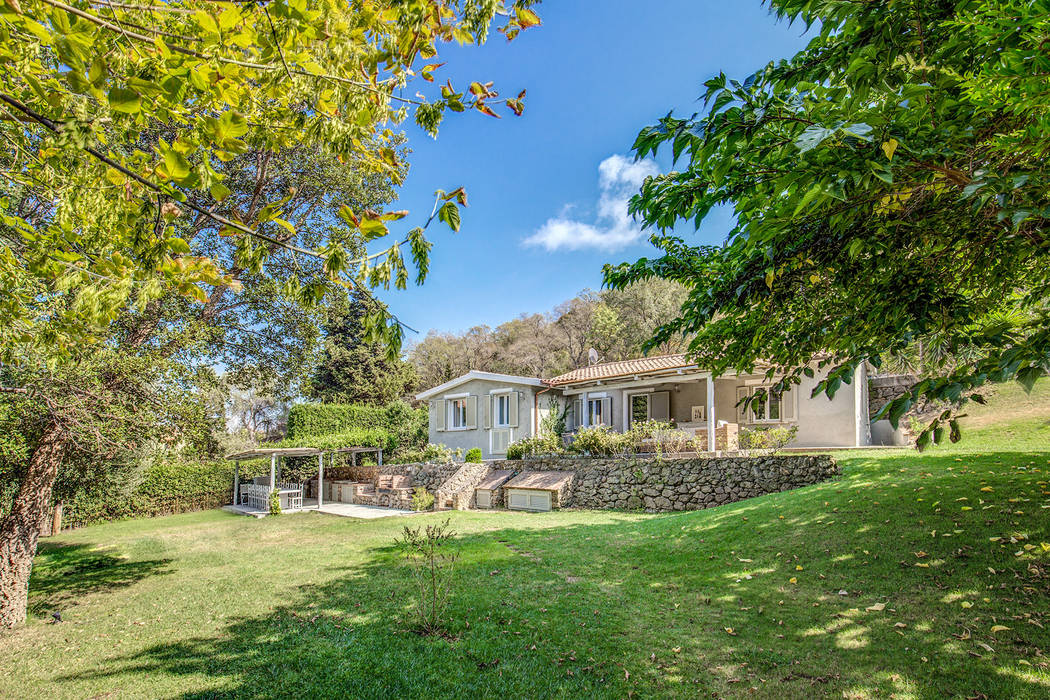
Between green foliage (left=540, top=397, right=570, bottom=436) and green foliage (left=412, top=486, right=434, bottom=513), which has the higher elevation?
green foliage (left=540, top=397, right=570, bottom=436)

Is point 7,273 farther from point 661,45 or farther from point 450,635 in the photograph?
point 661,45

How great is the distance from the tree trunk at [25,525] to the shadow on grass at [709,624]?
3426mm

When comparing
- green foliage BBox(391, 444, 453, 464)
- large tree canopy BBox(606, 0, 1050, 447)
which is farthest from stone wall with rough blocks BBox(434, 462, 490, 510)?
large tree canopy BBox(606, 0, 1050, 447)

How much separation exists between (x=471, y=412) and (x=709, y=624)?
1865cm

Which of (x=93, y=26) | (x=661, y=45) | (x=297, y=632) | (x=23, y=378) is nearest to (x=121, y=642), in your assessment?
(x=297, y=632)

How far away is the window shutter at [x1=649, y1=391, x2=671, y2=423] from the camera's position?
19.8m

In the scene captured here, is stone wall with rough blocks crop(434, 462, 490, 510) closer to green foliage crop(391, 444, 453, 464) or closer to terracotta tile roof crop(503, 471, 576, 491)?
terracotta tile roof crop(503, 471, 576, 491)

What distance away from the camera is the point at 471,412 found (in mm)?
23453

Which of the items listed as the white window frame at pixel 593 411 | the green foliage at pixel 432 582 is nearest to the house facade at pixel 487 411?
the white window frame at pixel 593 411

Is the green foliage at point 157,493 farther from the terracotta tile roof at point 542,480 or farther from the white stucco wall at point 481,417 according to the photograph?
the terracotta tile roof at point 542,480

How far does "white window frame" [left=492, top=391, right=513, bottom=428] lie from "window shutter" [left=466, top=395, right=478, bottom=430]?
3.70 ft

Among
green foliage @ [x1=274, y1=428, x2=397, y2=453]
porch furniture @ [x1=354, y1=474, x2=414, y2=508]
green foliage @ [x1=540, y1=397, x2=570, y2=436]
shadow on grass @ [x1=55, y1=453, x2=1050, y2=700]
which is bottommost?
porch furniture @ [x1=354, y1=474, x2=414, y2=508]

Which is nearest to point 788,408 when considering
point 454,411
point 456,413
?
point 456,413

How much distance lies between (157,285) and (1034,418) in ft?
72.1
